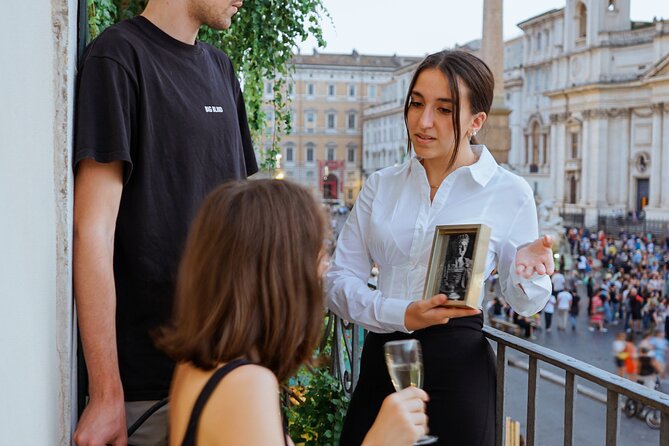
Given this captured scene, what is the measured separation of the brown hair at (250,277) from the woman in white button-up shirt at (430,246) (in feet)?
2.51

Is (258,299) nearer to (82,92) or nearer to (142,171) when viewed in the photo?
(142,171)

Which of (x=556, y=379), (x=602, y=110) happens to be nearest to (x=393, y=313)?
(x=556, y=379)

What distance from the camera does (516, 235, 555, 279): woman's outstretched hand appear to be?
2295mm

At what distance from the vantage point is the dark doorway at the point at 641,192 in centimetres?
5450

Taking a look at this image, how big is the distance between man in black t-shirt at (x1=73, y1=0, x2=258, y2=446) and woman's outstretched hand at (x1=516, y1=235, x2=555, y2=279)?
866mm

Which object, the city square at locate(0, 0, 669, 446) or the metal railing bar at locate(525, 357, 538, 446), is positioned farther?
the metal railing bar at locate(525, 357, 538, 446)

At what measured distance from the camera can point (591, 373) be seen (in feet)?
7.31

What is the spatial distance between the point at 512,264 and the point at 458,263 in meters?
0.30

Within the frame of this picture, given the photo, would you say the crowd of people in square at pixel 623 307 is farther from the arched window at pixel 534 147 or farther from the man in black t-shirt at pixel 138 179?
the arched window at pixel 534 147

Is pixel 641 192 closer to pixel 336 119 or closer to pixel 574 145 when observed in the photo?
pixel 574 145

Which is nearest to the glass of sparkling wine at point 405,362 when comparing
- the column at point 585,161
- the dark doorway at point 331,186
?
the column at point 585,161

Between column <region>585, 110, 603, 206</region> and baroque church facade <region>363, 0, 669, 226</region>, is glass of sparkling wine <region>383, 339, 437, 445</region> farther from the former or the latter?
column <region>585, 110, 603, 206</region>

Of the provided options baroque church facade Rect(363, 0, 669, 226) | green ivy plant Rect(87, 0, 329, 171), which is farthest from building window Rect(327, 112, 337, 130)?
green ivy plant Rect(87, 0, 329, 171)

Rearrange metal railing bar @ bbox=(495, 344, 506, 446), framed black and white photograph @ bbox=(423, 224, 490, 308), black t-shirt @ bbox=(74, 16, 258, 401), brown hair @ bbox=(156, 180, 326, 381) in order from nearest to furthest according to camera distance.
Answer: brown hair @ bbox=(156, 180, 326, 381), black t-shirt @ bbox=(74, 16, 258, 401), framed black and white photograph @ bbox=(423, 224, 490, 308), metal railing bar @ bbox=(495, 344, 506, 446)
